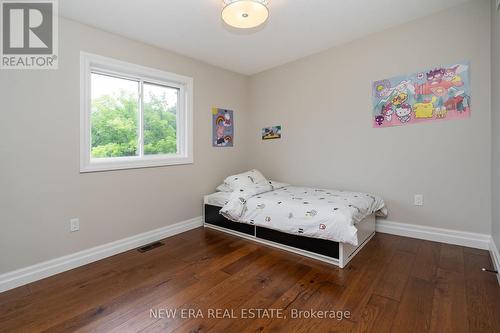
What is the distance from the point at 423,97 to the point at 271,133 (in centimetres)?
214

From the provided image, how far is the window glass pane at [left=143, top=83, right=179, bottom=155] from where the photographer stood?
123 inches

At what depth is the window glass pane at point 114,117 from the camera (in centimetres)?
266

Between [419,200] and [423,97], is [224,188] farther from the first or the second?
[423,97]

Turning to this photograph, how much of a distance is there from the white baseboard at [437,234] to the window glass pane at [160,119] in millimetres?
2977

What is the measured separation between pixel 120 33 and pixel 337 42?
2.63 m

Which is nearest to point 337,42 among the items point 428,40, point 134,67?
point 428,40

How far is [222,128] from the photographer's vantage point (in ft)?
12.9

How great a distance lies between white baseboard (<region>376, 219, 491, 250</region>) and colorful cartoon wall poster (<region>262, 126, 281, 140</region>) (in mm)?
1966

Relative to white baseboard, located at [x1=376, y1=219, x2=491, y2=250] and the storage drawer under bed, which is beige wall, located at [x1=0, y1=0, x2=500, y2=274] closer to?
white baseboard, located at [x1=376, y1=219, x2=491, y2=250]

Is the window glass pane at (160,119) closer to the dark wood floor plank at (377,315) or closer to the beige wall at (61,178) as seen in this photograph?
the beige wall at (61,178)

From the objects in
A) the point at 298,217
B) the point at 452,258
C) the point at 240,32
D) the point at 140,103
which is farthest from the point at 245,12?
the point at 452,258

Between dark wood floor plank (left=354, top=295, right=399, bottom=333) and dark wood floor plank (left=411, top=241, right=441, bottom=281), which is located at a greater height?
dark wood floor plank (left=411, top=241, right=441, bottom=281)

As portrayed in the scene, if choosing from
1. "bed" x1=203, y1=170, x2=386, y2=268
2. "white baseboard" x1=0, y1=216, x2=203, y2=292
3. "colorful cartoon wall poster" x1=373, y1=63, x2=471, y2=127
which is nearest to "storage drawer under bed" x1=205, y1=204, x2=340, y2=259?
"bed" x1=203, y1=170, x2=386, y2=268

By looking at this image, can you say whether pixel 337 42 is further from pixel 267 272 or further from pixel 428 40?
pixel 267 272
